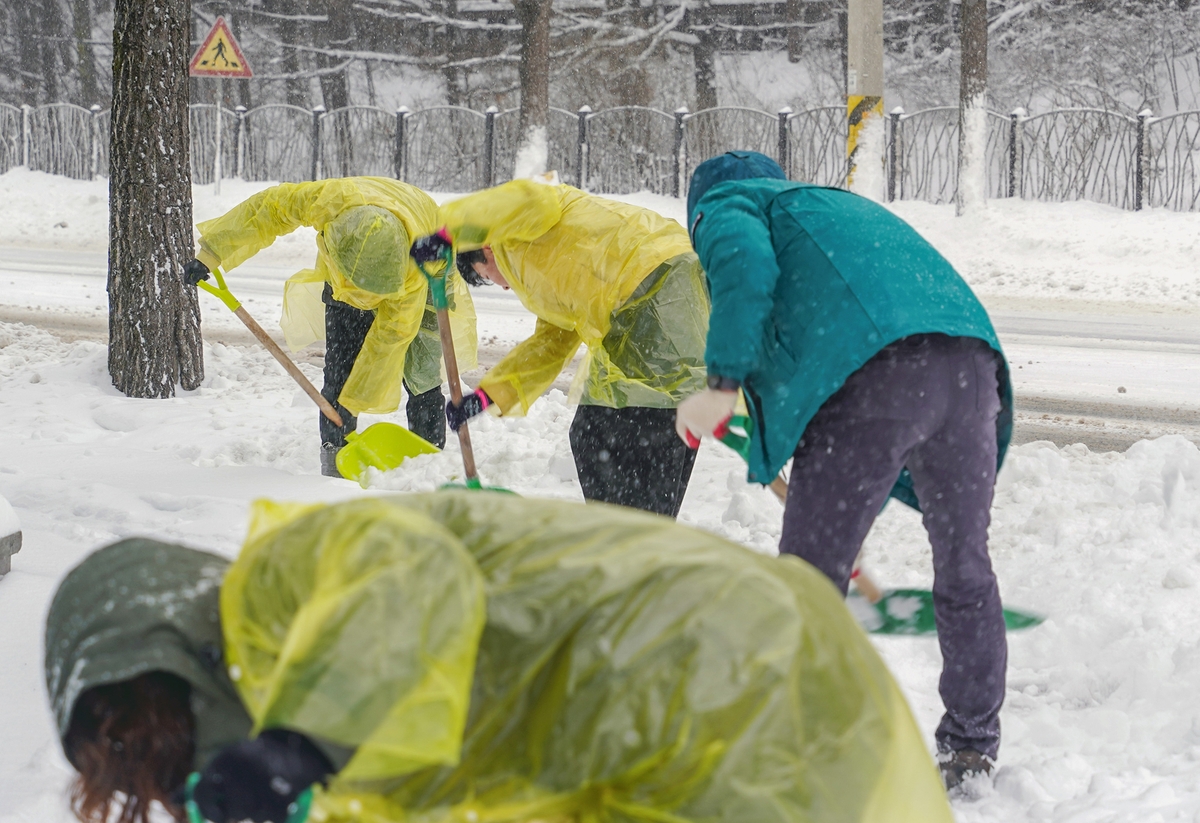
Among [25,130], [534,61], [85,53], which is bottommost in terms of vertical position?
[25,130]

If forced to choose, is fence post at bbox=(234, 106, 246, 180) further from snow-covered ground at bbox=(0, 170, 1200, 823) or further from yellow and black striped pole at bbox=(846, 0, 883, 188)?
yellow and black striped pole at bbox=(846, 0, 883, 188)

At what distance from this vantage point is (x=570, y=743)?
1.19m

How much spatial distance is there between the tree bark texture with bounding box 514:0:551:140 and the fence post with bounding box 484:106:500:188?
2012 millimetres

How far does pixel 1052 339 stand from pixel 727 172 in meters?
7.05

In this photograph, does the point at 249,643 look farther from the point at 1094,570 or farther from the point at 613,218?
the point at 1094,570

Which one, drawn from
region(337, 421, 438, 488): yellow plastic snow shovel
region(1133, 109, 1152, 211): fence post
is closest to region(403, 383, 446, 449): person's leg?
region(337, 421, 438, 488): yellow plastic snow shovel

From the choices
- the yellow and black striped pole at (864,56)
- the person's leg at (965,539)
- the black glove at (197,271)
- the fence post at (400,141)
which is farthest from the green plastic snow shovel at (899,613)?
the fence post at (400,141)

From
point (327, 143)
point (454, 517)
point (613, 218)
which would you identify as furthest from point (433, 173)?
point (454, 517)

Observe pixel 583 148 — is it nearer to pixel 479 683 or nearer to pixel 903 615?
pixel 903 615

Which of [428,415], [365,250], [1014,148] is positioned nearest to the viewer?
[365,250]

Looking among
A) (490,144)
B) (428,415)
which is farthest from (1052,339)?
(490,144)

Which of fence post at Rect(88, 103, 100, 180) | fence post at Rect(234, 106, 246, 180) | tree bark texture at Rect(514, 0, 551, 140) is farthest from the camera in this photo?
fence post at Rect(88, 103, 100, 180)

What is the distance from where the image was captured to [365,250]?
4.13 m

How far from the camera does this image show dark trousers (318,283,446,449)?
479 centimetres
